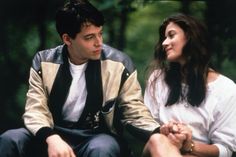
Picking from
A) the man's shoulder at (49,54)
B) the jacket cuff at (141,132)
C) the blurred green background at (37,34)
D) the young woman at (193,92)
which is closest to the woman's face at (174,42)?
the young woman at (193,92)

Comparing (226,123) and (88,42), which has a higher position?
(88,42)

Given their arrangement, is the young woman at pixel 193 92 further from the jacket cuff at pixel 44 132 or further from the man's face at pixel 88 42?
the jacket cuff at pixel 44 132

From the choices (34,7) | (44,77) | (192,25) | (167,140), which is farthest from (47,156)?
(34,7)

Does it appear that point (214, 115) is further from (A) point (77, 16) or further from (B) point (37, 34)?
(B) point (37, 34)

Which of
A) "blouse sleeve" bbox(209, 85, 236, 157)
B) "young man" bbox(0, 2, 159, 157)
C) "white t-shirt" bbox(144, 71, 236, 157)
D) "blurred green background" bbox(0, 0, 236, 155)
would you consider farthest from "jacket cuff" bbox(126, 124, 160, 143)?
"blurred green background" bbox(0, 0, 236, 155)

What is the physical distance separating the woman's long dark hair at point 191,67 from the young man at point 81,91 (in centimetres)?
27

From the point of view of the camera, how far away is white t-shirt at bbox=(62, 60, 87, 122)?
3.82 meters

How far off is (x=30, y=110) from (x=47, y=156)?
0.30m

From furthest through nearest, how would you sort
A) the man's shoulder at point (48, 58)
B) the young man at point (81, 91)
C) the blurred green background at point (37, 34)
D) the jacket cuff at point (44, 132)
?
the blurred green background at point (37, 34) < the man's shoulder at point (48, 58) < the young man at point (81, 91) < the jacket cuff at point (44, 132)

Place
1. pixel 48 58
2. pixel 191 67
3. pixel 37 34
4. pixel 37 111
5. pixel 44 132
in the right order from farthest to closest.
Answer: pixel 37 34 → pixel 191 67 → pixel 48 58 → pixel 37 111 → pixel 44 132

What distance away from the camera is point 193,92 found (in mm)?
3893

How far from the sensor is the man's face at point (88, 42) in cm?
374

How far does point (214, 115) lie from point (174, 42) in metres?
0.53

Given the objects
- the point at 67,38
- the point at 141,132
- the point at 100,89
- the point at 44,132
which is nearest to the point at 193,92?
the point at 141,132
